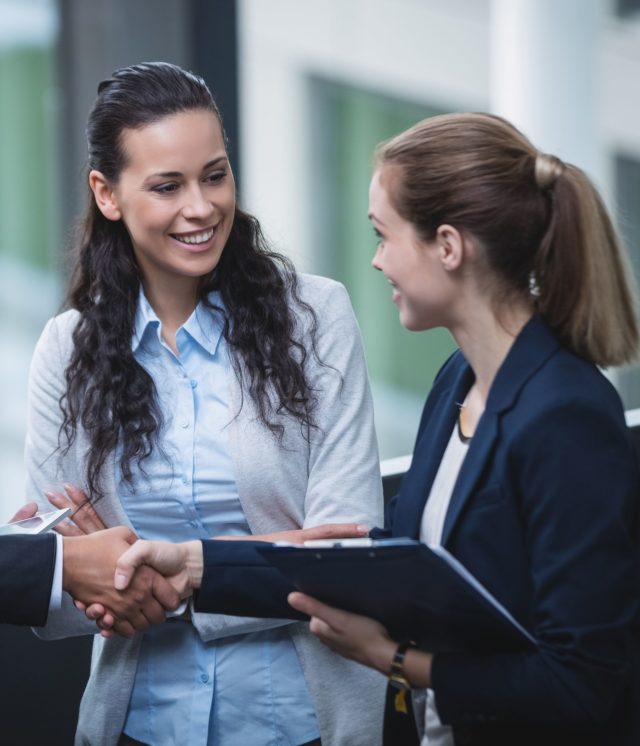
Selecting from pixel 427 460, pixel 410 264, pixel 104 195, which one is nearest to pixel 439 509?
pixel 427 460

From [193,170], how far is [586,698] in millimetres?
1106

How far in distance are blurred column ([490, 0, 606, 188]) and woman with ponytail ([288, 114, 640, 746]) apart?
4.40m

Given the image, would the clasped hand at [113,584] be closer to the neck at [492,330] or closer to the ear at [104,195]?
the ear at [104,195]

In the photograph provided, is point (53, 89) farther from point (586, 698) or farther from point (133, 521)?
point (586, 698)

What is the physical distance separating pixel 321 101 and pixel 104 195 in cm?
646

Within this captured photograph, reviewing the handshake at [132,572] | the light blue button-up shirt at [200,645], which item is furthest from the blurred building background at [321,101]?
the handshake at [132,572]

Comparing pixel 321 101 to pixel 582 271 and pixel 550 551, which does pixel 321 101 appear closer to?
pixel 582 271

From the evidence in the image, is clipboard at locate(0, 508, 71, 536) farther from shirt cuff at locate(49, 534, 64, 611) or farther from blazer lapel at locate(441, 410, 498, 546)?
blazer lapel at locate(441, 410, 498, 546)

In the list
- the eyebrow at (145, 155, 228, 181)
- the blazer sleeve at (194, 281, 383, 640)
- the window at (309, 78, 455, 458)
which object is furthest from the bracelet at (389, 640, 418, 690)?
the window at (309, 78, 455, 458)

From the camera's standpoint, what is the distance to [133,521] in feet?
7.55

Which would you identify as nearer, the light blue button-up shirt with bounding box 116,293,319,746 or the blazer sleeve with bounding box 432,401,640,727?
the blazer sleeve with bounding box 432,401,640,727

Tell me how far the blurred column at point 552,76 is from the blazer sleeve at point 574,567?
15.1 ft

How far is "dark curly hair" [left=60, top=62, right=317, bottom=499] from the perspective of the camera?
2291 millimetres

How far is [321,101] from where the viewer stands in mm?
8695
